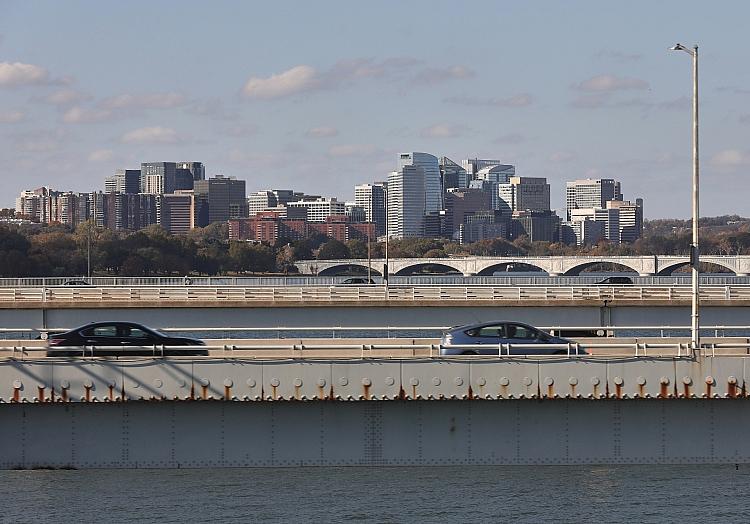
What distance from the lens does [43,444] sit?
29.8 metres

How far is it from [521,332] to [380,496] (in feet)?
21.0

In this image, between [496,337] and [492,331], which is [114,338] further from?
[496,337]

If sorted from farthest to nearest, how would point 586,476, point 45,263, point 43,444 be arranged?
1. point 45,263
2. point 586,476
3. point 43,444

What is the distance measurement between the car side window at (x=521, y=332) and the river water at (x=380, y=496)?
3938 mm

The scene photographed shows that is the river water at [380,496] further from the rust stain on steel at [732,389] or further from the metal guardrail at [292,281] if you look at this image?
the metal guardrail at [292,281]

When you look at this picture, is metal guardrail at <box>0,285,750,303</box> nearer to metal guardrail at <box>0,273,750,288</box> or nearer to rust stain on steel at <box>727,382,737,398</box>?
metal guardrail at <box>0,273,750,288</box>

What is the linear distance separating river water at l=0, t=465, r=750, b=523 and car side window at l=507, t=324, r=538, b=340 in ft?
12.9

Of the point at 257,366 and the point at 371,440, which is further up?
the point at 257,366

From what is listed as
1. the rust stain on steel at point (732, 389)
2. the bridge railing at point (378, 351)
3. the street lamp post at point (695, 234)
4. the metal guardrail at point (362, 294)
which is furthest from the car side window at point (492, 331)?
the metal guardrail at point (362, 294)

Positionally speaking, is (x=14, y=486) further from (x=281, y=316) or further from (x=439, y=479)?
(x=281, y=316)

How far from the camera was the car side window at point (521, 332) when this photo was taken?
36.5 metres

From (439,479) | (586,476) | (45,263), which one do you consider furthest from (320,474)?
(45,263)

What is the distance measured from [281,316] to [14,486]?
37.2 m

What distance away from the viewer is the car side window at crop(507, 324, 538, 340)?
120 feet
